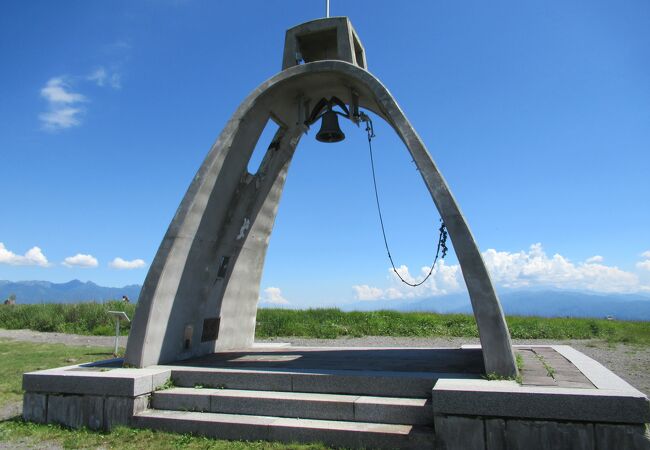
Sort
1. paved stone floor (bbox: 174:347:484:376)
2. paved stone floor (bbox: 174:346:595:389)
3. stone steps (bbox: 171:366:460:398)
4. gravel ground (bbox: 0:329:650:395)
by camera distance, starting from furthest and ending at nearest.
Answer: gravel ground (bbox: 0:329:650:395), paved stone floor (bbox: 174:347:484:376), paved stone floor (bbox: 174:346:595:389), stone steps (bbox: 171:366:460:398)

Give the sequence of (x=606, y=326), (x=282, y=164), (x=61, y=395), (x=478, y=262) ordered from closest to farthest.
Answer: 1. (x=478, y=262)
2. (x=61, y=395)
3. (x=282, y=164)
4. (x=606, y=326)

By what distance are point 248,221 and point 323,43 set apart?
3.78 metres

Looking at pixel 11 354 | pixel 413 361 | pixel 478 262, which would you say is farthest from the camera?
pixel 11 354

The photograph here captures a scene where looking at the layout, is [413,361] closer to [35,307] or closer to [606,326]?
[606,326]

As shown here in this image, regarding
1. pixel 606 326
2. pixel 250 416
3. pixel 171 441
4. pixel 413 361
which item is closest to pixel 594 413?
pixel 413 361

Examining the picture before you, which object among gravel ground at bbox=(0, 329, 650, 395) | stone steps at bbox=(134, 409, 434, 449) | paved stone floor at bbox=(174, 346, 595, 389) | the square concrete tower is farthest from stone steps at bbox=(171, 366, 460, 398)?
gravel ground at bbox=(0, 329, 650, 395)

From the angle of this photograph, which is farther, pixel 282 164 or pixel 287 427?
pixel 282 164

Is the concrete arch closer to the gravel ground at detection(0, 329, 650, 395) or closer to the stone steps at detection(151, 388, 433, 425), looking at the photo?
the stone steps at detection(151, 388, 433, 425)

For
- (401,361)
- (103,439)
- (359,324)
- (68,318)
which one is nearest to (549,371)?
(401,361)

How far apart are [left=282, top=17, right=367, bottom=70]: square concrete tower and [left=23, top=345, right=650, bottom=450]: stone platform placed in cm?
539

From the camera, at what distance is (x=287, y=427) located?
5660mm

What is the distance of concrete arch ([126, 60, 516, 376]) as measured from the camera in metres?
6.20

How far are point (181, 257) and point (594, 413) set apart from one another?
613 cm

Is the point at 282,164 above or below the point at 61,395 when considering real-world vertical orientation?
above
